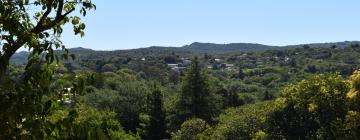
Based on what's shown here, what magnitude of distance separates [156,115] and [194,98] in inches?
193

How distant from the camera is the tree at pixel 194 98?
2601 inches

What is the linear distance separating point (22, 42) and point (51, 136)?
32.3 inches

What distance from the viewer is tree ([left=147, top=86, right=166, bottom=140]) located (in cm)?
6700

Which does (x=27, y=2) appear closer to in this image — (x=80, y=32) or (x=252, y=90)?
(x=80, y=32)

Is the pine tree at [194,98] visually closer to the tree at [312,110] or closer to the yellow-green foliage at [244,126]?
the yellow-green foliage at [244,126]

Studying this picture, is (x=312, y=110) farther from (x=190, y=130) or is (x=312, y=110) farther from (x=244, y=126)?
(x=190, y=130)

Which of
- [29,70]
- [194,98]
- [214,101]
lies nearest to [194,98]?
[194,98]

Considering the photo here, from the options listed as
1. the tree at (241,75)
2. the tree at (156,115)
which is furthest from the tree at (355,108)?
the tree at (241,75)

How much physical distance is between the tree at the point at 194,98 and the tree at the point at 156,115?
98.6 inches

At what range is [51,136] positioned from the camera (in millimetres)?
4883

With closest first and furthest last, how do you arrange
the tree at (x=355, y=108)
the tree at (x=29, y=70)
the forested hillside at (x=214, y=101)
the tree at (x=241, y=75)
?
the tree at (x=29, y=70) < the tree at (x=355, y=108) < the forested hillside at (x=214, y=101) < the tree at (x=241, y=75)

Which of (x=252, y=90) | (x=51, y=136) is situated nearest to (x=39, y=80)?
(x=51, y=136)

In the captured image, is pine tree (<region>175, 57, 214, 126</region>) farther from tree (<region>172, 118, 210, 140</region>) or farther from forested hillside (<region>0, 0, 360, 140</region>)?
tree (<region>172, 118, 210, 140</region>)

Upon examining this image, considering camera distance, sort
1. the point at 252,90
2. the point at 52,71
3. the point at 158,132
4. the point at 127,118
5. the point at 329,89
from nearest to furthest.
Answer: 1. the point at 52,71
2. the point at 329,89
3. the point at 158,132
4. the point at 127,118
5. the point at 252,90
